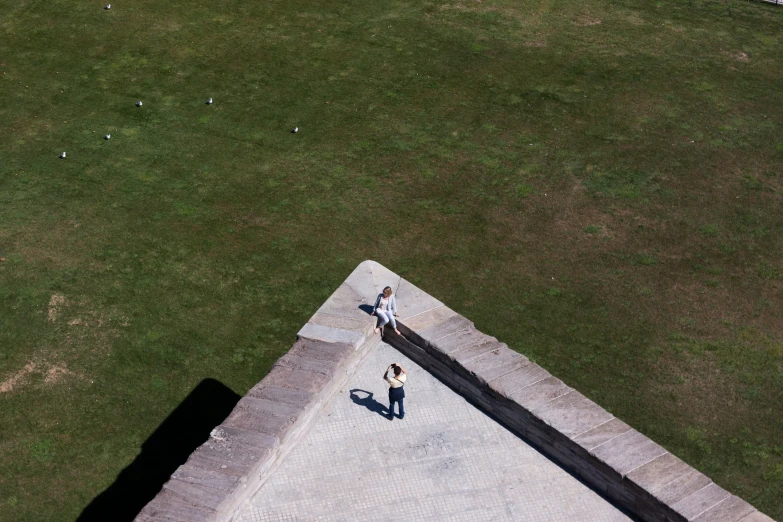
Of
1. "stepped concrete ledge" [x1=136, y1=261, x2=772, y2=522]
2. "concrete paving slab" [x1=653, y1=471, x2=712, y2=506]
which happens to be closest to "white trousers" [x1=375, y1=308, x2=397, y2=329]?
"stepped concrete ledge" [x1=136, y1=261, x2=772, y2=522]

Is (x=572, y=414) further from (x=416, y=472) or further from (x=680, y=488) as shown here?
(x=416, y=472)

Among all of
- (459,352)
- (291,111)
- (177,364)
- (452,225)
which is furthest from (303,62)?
(459,352)

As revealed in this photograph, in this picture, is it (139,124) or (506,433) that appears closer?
(506,433)

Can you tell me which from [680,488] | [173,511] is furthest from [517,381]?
[173,511]

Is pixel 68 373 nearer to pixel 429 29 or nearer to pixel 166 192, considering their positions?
pixel 166 192

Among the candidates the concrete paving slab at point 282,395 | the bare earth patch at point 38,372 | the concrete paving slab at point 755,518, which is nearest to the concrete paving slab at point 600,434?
the concrete paving slab at point 755,518

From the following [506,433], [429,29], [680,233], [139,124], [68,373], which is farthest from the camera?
[429,29]
